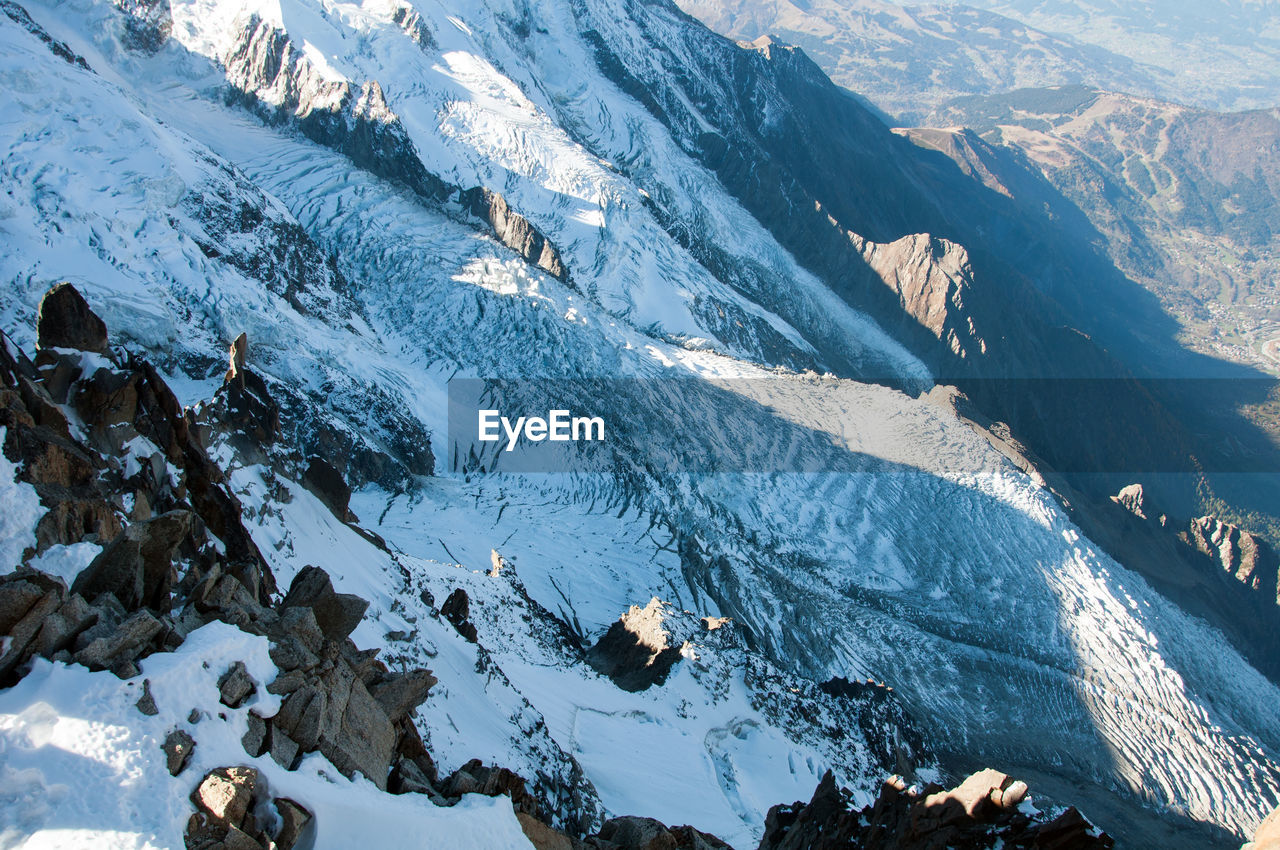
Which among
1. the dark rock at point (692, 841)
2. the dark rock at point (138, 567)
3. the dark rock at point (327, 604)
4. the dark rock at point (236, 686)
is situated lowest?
the dark rock at point (692, 841)

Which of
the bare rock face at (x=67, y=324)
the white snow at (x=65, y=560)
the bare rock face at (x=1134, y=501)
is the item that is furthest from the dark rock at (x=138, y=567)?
the bare rock face at (x=1134, y=501)

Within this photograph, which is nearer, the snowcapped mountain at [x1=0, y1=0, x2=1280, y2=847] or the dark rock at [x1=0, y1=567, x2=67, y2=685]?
the dark rock at [x1=0, y1=567, x2=67, y2=685]

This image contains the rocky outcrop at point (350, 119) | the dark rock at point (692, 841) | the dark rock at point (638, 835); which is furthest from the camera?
the rocky outcrop at point (350, 119)

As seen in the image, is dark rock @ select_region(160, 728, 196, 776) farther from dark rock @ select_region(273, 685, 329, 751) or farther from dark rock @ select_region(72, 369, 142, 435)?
dark rock @ select_region(72, 369, 142, 435)

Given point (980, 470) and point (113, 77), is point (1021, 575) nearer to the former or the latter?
point (980, 470)

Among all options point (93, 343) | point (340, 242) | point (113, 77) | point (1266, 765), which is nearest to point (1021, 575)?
point (1266, 765)

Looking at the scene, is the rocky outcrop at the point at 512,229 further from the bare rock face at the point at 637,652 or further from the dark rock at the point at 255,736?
the dark rock at the point at 255,736

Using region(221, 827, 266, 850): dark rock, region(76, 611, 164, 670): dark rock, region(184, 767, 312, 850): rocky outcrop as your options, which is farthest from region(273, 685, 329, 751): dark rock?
region(76, 611, 164, 670): dark rock
